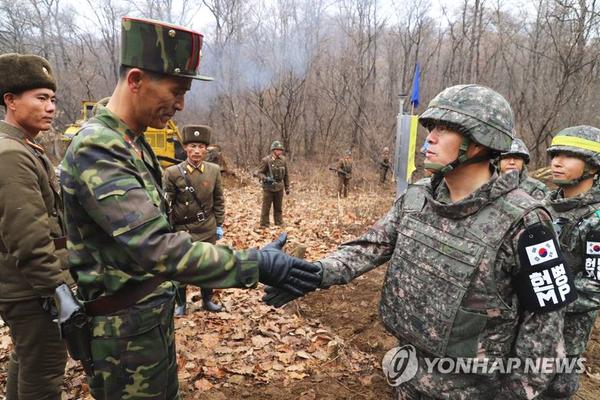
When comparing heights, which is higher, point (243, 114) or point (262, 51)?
point (262, 51)

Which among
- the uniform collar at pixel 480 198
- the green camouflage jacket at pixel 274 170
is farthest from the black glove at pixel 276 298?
the green camouflage jacket at pixel 274 170

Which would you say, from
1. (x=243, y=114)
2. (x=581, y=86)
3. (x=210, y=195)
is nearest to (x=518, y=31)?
(x=581, y=86)

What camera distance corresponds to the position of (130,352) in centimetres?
195

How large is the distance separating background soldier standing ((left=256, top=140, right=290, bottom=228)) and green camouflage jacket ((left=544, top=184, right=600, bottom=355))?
671cm

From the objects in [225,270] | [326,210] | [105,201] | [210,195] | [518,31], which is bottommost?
[326,210]

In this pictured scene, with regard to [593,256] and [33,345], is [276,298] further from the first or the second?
[593,256]

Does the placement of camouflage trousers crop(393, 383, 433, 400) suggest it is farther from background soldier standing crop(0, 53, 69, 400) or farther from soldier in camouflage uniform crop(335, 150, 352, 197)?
soldier in camouflage uniform crop(335, 150, 352, 197)

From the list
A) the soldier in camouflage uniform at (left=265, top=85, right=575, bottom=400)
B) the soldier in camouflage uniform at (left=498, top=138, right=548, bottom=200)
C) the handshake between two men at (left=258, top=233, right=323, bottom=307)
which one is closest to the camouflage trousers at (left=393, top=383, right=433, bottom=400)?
the soldier in camouflage uniform at (left=265, top=85, right=575, bottom=400)

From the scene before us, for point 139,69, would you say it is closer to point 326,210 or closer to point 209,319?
point 209,319

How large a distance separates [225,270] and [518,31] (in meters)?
30.6

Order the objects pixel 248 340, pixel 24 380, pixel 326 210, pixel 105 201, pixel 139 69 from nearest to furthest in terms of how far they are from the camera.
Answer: pixel 105 201, pixel 139 69, pixel 24 380, pixel 248 340, pixel 326 210

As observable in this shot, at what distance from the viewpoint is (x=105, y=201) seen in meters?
1.62

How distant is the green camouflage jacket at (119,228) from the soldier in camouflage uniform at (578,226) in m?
2.28

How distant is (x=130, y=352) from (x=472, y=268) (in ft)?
5.68
